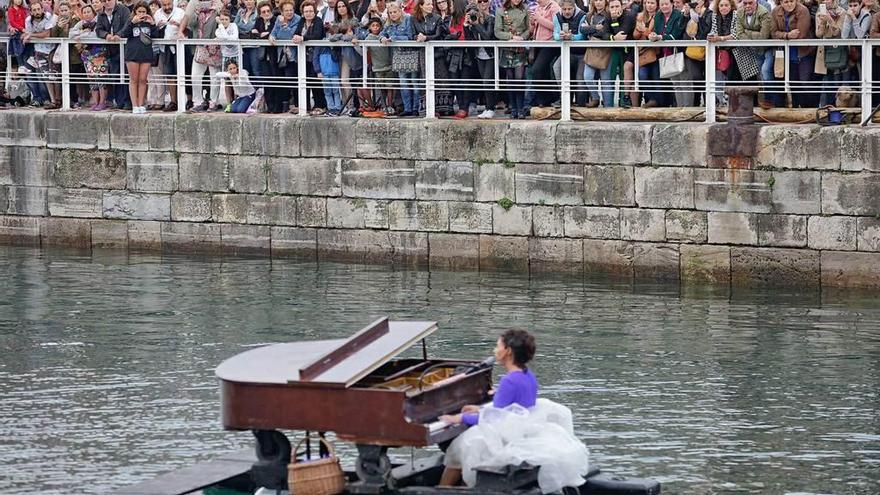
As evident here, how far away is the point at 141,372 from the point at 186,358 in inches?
27.3

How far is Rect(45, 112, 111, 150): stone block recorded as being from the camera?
2664 cm

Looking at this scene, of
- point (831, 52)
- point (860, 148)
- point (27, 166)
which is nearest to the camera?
point (860, 148)

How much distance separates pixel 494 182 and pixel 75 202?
21.6ft

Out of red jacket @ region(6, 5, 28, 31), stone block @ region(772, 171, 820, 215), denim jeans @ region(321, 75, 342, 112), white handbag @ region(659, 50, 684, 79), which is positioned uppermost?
red jacket @ region(6, 5, 28, 31)

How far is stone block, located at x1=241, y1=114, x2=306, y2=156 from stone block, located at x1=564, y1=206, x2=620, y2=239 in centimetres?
393

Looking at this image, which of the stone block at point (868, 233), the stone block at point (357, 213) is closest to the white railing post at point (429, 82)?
the stone block at point (357, 213)

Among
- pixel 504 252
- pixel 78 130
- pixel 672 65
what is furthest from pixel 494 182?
pixel 78 130

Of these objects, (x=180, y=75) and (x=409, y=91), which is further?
(x=180, y=75)

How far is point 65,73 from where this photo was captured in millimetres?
27031

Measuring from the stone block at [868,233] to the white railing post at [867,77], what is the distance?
1.11m

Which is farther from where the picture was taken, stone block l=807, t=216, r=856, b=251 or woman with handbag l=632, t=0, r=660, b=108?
woman with handbag l=632, t=0, r=660, b=108

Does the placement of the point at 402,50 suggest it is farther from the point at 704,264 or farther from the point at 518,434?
the point at 518,434

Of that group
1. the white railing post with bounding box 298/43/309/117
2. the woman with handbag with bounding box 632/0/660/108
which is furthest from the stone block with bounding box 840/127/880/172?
the white railing post with bounding box 298/43/309/117

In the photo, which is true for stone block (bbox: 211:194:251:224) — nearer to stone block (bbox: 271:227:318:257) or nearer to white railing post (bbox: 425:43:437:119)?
stone block (bbox: 271:227:318:257)
